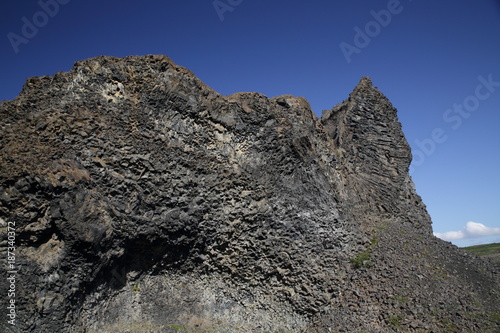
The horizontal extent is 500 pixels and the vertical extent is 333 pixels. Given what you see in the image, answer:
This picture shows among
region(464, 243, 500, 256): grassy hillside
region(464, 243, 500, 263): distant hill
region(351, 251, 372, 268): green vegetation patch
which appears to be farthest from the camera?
region(464, 243, 500, 256): grassy hillside

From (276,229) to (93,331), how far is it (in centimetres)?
1006

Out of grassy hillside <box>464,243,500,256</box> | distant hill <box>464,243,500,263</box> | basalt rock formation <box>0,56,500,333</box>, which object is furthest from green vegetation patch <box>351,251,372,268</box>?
grassy hillside <box>464,243,500,256</box>

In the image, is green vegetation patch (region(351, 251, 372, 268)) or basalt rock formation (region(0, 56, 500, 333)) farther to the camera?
green vegetation patch (region(351, 251, 372, 268))

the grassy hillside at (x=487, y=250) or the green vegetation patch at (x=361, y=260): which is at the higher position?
the grassy hillside at (x=487, y=250)

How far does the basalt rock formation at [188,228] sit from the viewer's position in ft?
47.5

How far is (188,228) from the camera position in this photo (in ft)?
58.0

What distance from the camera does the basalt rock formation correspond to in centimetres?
1448

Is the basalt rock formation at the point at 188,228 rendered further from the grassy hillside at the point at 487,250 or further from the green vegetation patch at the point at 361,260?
the grassy hillside at the point at 487,250

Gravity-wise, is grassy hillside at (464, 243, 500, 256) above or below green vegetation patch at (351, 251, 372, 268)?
above

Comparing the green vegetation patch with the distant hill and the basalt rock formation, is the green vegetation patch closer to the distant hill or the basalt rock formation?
the basalt rock formation

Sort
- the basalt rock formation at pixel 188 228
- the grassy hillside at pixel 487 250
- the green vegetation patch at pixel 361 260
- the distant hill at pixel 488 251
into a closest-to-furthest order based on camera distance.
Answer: the basalt rock formation at pixel 188 228, the green vegetation patch at pixel 361 260, the distant hill at pixel 488 251, the grassy hillside at pixel 487 250

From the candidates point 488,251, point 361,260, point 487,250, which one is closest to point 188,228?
point 361,260

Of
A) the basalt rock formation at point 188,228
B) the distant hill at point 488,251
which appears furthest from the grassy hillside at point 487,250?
the basalt rock formation at point 188,228

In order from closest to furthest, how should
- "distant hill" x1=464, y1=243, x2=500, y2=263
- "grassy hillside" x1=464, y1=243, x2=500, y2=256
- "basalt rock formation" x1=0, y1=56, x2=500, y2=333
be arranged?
"basalt rock formation" x1=0, y1=56, x2=500, y2=333
"distant hill" x1=464, y1=243, x2=500, y2=263
"grassy hillside" x1=464, y1=243, x2=500, y2=256
